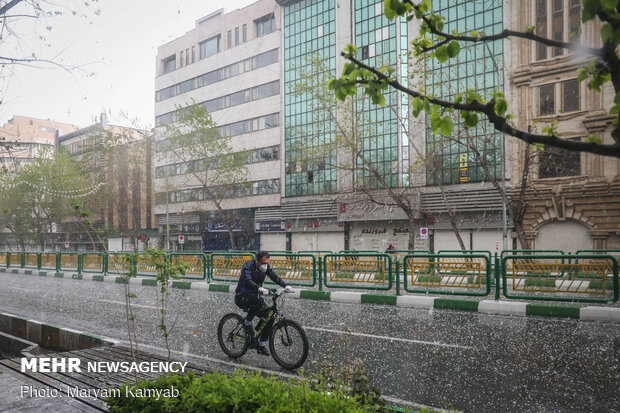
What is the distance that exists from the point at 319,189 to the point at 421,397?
3449 centimetres

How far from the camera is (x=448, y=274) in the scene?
485 inches

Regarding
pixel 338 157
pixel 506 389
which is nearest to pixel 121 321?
pixel 506 389

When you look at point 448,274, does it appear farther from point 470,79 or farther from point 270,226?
point 270,226

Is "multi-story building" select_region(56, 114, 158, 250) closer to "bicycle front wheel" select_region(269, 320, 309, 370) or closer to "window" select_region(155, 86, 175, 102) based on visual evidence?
"window" select_region(155, 86, 175, 102)

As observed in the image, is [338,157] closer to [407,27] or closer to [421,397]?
[407,27]

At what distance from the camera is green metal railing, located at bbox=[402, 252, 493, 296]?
11891 millimetres

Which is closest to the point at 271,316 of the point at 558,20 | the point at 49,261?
the point at 49,261

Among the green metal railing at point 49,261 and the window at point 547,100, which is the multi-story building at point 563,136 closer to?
the window at point 547,100

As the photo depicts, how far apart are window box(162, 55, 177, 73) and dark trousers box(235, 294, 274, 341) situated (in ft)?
167

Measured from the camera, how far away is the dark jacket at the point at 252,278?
21.9 ft

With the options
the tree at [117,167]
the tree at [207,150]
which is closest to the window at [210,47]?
the tree at [117,167]

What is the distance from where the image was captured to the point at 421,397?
4996 millimetres

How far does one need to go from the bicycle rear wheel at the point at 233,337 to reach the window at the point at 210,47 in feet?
148

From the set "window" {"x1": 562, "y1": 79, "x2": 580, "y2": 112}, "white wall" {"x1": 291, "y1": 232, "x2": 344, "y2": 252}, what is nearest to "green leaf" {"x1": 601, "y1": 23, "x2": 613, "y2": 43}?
"window" {"x1": 562, "y1": 79, "x2": 580, "y2": 112}
